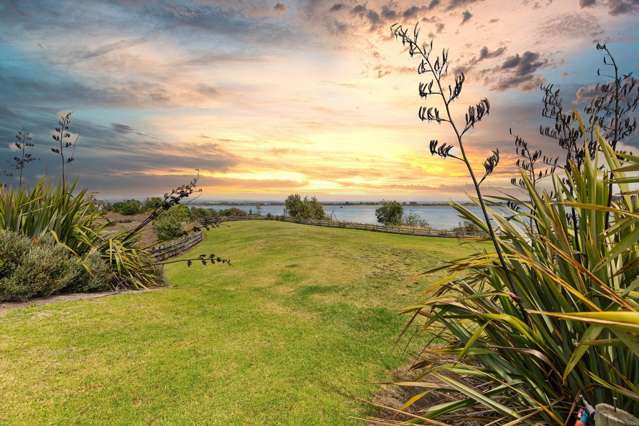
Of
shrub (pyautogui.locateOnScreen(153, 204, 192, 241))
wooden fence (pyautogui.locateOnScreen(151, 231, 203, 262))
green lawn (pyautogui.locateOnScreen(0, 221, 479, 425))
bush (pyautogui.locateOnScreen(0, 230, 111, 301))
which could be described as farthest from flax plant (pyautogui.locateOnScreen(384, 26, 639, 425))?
shrub (pyautogui.locateOnScreen(153, 204, 192, 241))

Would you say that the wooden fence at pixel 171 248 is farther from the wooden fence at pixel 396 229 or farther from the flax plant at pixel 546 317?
the flax plant at pixel 546 317

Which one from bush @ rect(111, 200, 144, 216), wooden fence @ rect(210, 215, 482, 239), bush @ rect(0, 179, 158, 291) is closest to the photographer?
bush @ rect(0, 179, 158, 291)

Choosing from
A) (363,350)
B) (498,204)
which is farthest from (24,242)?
(498,204)

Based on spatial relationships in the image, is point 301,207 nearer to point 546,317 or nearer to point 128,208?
point 128,208

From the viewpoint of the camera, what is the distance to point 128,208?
45.2m

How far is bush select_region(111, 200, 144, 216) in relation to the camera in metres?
44.7

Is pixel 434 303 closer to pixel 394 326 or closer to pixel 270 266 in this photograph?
pixel 394 326

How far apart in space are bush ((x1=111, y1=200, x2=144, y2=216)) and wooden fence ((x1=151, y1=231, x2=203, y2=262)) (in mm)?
30185

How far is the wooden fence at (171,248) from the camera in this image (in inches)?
597

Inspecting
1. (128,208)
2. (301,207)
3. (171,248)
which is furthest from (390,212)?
(171,248)

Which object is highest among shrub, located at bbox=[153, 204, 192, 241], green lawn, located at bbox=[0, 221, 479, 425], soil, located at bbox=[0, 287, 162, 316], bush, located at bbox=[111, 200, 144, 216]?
bush, located at bbox=[111, 200, 144, 216]

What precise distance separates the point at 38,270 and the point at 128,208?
44.4 metres

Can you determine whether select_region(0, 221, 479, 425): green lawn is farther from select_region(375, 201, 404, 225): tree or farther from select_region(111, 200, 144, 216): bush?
select_region(375, 201, 404, 225): tree

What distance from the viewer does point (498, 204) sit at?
3.76 meters
